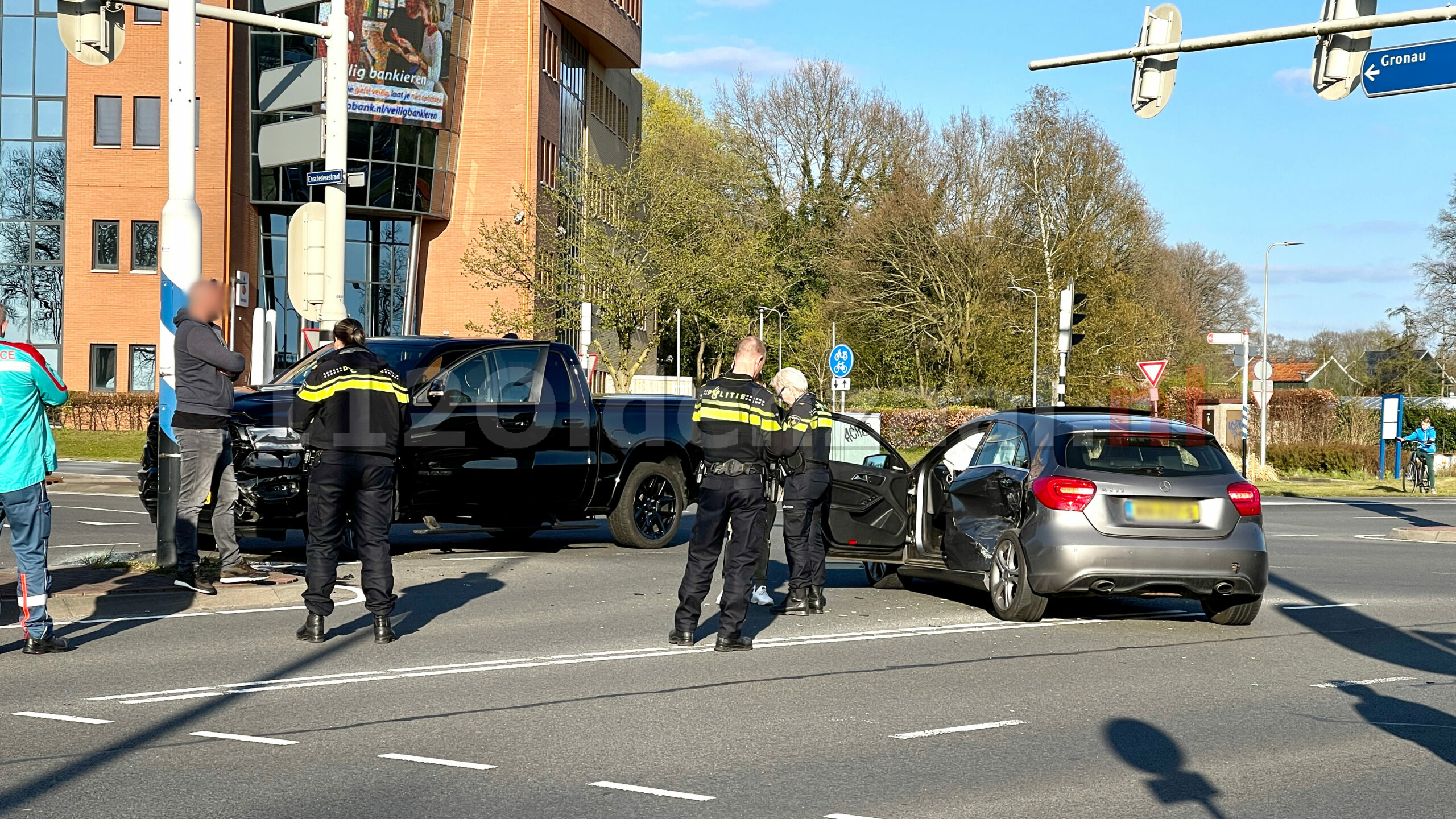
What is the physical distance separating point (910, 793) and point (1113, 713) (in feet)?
6.55

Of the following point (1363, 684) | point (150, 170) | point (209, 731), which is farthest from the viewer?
point (150, 170)

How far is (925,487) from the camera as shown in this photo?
11.1m

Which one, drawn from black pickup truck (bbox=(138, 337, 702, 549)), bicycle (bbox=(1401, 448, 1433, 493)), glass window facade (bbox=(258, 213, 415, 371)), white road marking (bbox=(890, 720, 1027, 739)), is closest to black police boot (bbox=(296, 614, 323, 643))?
black pickup truck (bbox=(138, 337, 702, 549))

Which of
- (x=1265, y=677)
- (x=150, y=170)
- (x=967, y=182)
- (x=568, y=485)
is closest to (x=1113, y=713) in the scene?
(x=1265, y=677)

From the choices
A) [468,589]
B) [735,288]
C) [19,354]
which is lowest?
[468,589]

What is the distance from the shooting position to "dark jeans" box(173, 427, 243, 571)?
32.4 feet

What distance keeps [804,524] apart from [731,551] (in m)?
1.69

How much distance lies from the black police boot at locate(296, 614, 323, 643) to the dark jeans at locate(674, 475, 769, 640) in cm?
213

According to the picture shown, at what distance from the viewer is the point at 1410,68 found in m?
13.9

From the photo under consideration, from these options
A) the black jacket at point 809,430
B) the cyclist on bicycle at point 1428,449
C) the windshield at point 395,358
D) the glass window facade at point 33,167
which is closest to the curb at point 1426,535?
the black jacket at point 809,430

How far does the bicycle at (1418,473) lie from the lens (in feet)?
115

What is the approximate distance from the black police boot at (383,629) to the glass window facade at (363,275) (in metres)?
41.4

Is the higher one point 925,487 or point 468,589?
point 925,487

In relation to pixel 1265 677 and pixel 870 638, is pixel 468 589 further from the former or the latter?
pixel 1265 677
